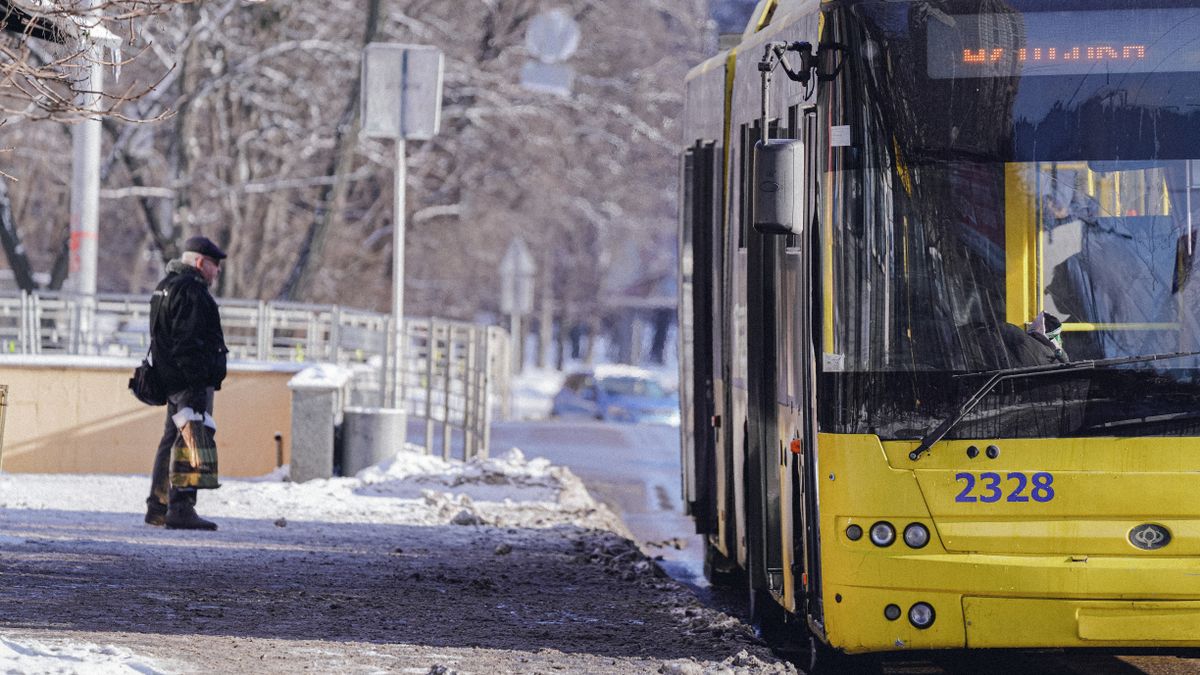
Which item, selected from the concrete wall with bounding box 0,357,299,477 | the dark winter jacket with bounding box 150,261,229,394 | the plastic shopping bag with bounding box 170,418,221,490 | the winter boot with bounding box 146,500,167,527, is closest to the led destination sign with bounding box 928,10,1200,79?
the dark winter jacket with bounding box 150,261,229,394

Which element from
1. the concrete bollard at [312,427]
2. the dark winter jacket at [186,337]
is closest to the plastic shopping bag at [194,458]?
the dark winter jacket at [186,337]

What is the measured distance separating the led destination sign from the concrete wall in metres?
11.9

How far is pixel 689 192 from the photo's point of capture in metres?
12.2

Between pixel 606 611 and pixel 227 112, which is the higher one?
pixel 227 112

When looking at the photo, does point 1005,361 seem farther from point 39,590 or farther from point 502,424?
A: point 502,424

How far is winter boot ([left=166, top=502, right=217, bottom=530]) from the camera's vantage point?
13422 mm

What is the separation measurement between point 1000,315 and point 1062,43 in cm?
111

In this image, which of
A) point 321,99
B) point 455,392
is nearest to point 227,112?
point 321,99

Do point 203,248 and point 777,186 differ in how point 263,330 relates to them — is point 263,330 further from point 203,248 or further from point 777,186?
point 777,186

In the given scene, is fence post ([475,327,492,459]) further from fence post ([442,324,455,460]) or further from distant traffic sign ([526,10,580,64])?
distant traffic sign ([526,10,580,64])

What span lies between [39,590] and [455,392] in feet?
39.5

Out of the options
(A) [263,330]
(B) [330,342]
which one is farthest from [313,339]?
(A) [263,330]

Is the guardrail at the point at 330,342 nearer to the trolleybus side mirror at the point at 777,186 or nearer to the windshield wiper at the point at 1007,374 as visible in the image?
the trolleybus side mirror at the point at 777,186

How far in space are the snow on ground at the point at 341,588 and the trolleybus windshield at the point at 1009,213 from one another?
1495 mm
